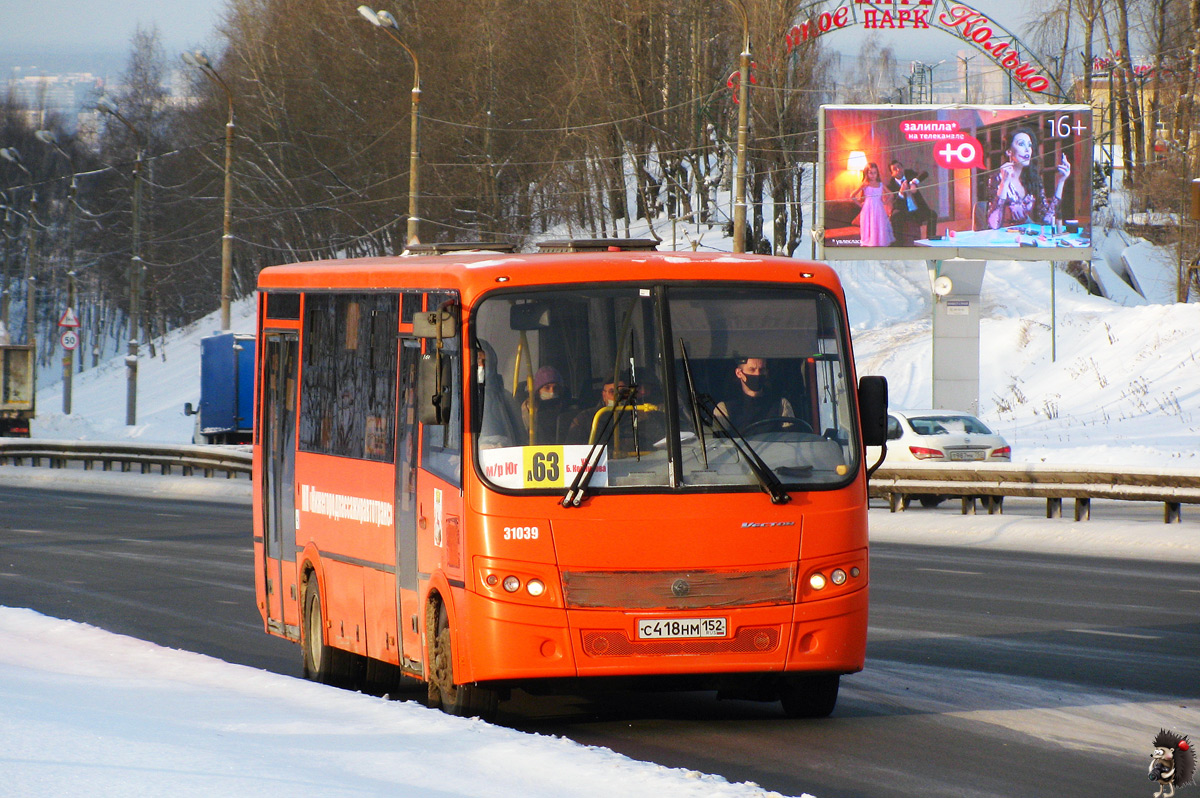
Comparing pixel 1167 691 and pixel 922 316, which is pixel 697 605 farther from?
pixel 922 316

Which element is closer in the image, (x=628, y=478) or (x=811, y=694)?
(x=628, y=478)

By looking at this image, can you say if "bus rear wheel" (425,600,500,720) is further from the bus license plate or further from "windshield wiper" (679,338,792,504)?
"windshield wiper" (679,338,792,504)

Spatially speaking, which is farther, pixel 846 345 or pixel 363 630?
pixel 363 630

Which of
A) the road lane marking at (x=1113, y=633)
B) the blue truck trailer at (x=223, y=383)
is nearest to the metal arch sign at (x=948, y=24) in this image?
the blue truck trailer at (x=223, y=383)

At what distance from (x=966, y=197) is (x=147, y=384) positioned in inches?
1625

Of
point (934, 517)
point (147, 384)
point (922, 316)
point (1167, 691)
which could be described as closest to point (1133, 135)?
point (922, 316)

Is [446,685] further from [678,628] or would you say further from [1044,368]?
[1044,368]

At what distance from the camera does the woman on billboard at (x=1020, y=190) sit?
1556 inches

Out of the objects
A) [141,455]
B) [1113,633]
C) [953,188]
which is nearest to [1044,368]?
[953,188]

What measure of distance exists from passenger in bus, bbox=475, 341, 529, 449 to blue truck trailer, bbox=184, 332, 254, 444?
109 feet

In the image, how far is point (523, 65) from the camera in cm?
6950

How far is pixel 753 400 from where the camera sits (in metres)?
8.93

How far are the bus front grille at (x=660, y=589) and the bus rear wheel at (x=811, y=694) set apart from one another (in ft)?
2.38

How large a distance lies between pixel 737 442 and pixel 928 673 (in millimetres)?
2638
